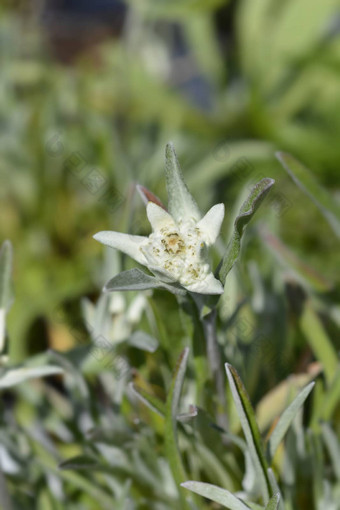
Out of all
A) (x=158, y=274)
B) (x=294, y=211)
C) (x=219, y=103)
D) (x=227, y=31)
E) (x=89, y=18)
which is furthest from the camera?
(x=89, y=18)

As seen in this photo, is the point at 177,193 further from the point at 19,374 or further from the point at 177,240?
the point at 19,374

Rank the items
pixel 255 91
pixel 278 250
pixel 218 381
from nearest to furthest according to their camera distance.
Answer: pixel 218 381 → pixel 278 250 → pixel 255 91

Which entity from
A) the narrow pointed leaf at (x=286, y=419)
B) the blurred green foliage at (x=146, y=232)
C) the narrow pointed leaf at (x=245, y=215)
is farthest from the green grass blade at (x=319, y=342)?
the narrow pointed leaf at (x=245, y=215)

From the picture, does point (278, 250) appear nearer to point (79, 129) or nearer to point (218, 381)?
point (218, 381)

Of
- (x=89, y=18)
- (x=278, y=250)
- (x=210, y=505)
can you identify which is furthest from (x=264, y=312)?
(x=89, y=18)

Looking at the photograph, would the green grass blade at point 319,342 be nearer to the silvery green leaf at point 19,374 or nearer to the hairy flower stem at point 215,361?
the hairy flower stem at point 215,361
